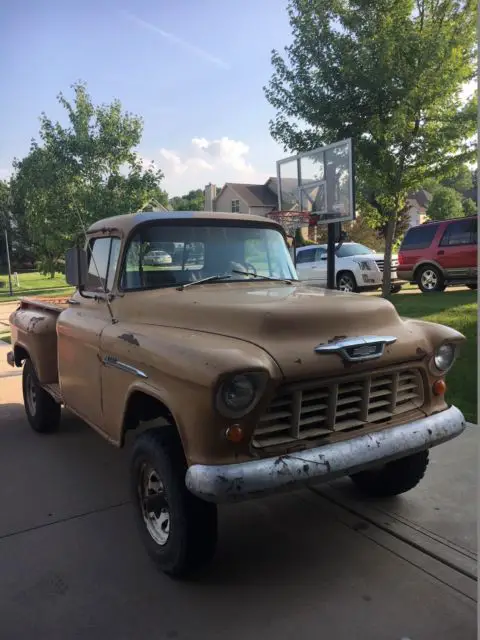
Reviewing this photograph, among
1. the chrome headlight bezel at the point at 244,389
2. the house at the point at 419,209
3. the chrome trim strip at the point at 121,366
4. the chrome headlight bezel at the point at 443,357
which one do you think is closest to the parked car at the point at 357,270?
the chrome headlight bezel at the point at 443,357

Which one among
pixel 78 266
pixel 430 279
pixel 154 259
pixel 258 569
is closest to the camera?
pixel 258 569

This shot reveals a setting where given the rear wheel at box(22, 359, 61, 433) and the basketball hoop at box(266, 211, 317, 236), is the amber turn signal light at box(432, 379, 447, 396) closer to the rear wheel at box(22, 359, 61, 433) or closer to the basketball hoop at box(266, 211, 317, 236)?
the rear wheel at box(22, 359, 61, 433)

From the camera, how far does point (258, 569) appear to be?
10.00ft

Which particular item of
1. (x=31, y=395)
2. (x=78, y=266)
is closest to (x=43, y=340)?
(x=31, y=395)

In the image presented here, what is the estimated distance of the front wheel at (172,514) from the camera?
2.77 m

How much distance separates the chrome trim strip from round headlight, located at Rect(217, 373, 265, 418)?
0.68 metres

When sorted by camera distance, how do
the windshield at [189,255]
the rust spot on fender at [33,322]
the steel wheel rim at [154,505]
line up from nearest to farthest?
the steel wheel rim at [154,505] < the windshield at [189,255] < the rust spot on fender at [33,322]

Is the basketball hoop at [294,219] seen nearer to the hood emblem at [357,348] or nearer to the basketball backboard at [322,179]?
the basketball backboard at [322,179]

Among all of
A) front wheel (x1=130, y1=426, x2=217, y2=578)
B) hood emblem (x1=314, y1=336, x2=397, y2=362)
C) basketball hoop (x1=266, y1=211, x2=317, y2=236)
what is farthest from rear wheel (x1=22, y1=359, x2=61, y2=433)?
basketball hoop (x1=266, y1=211, x2=317, y2=236)

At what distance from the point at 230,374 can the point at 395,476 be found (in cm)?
188

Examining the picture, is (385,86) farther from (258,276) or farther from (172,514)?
(172,514)

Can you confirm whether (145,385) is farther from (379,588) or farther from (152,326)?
(379,588)

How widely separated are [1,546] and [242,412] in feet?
6.47

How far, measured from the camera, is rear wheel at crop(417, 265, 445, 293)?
13609mm
